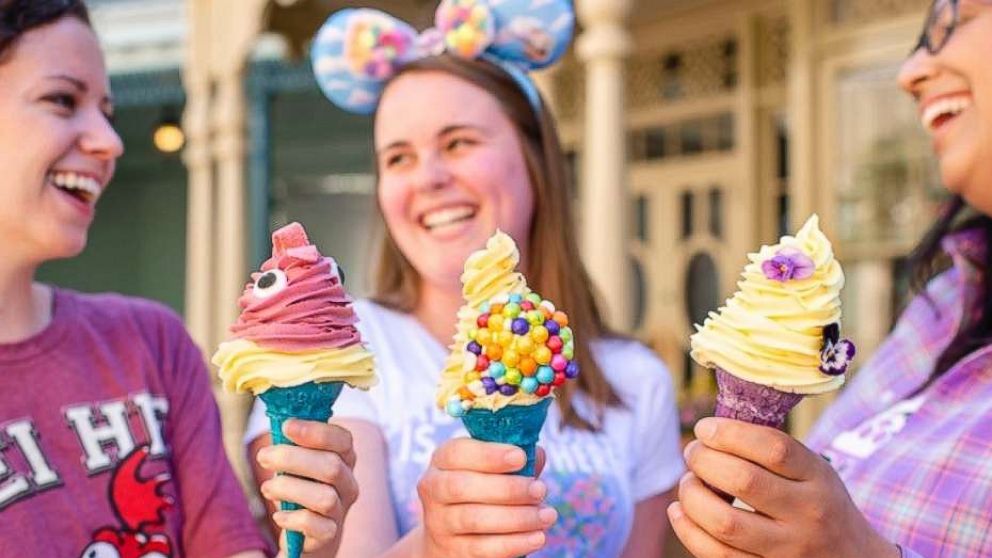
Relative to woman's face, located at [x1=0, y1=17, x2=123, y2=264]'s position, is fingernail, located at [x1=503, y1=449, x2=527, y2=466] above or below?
below

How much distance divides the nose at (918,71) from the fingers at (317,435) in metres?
1.17

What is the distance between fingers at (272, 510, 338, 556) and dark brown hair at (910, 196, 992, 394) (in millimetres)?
1173

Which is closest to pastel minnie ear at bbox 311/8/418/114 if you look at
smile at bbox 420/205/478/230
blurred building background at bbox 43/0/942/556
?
smile at bbox 420/205/478/230

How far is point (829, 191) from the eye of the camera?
5.38m

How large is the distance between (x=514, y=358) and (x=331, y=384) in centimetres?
27

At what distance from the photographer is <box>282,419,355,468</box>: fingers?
123 centimetres

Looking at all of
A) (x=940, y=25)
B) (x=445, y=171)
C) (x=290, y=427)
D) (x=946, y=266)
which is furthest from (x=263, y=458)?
(x=946, y=266)

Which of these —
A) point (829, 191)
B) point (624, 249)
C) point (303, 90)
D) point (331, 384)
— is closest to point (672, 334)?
point (829, 191)

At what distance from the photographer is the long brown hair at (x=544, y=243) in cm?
186

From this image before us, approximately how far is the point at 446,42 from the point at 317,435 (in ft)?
3.13

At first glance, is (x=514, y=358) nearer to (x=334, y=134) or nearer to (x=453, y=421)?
(x=453, y=421)

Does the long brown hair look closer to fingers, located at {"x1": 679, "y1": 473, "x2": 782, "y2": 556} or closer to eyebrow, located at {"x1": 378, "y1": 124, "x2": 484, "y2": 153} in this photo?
eyebrow, located at {"x1": 378, "y1": 124, "x2": 484, "y2": 153}

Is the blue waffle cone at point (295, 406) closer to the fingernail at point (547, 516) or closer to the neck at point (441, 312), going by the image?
the fingernail at point (547, 516)

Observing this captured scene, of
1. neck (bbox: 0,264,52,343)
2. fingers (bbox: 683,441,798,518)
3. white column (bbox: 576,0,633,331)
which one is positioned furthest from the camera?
white column (bbox: 576,0,633,331)
